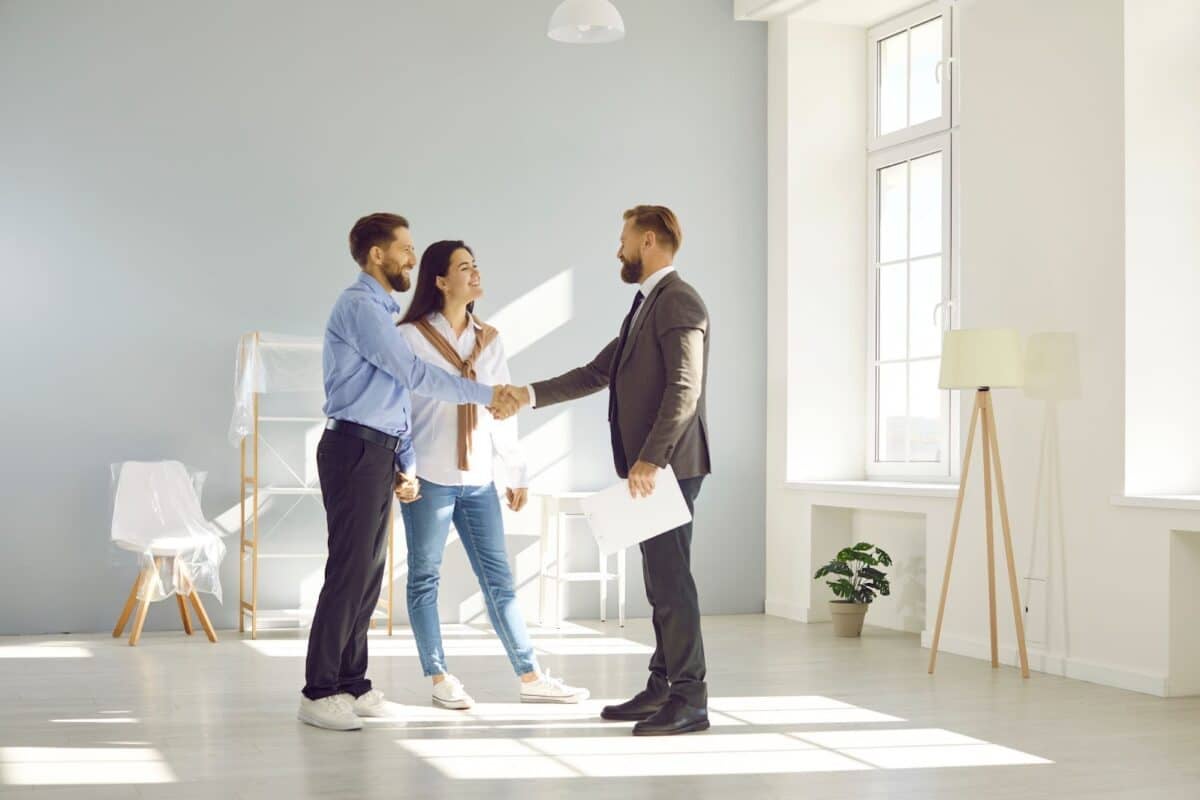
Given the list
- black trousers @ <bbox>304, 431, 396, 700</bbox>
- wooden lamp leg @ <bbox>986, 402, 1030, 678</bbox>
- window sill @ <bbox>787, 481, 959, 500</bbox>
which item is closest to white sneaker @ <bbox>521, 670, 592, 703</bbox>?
black trousers @ <bbox>304, 431, 396, 700</bbox>

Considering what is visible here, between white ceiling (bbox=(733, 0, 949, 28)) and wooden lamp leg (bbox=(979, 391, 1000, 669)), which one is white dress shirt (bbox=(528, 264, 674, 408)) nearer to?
wooden lamp leg (bbox=(979, 391, 1000, 669))

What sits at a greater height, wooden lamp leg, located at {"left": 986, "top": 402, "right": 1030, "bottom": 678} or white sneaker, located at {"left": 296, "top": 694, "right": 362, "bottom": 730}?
wooden lamp leg, located at {"left": 986, "top": 402, "right": 1030, "bottom": 678}

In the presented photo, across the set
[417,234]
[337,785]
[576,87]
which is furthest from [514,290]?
[337,785]

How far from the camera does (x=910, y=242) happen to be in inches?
270

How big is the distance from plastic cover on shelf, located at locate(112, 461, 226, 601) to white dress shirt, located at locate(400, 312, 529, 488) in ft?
6.89

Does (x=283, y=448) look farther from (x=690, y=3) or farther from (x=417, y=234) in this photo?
(x=690, y=3)

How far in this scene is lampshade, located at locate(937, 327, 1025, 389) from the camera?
516 cm

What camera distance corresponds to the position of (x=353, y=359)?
12.8ft

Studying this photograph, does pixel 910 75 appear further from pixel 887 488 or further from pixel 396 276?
pixel 396 276

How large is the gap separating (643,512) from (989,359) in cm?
199

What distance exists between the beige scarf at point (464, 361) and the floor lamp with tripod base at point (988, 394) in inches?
77.0

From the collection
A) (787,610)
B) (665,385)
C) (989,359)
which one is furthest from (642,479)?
(787,610)

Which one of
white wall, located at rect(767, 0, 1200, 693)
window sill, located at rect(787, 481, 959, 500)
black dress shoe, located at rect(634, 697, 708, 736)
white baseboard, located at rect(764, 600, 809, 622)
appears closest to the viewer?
black dress shoe, located at rect(634, 697, 708, 736)

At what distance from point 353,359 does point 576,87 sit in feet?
11.2
